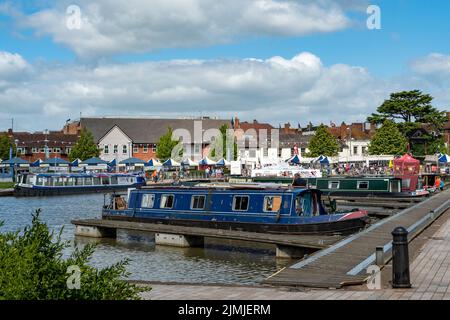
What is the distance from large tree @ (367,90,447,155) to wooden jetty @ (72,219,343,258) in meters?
61.5

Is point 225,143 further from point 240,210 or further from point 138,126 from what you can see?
point 240,210

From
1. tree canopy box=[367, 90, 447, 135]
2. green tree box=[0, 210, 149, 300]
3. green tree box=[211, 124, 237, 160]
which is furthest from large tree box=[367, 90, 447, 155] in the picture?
green tree box=[0, 210, 149, 300]

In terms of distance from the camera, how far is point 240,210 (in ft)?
91.4

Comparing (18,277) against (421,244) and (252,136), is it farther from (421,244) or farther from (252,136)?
(252,136)

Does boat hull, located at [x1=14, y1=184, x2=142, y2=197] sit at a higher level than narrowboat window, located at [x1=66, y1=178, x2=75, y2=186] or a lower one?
lower

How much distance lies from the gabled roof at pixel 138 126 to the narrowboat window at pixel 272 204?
80.5 m

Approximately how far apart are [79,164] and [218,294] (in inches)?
2779

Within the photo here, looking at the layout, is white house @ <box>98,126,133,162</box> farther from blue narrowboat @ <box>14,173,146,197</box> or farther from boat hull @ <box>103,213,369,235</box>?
boat hull @ <box>103,213,369,235</box>

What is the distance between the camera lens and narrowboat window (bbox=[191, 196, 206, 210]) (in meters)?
29.3

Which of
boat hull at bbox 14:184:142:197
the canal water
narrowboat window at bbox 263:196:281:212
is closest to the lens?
the canal water

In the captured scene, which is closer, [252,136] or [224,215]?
[224,215]
